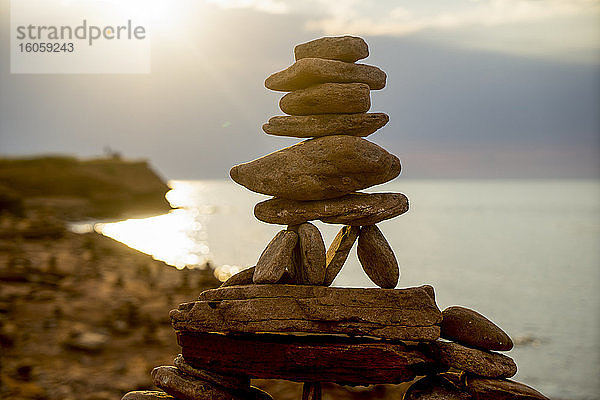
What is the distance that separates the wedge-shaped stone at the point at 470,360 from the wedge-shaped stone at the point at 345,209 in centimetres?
273

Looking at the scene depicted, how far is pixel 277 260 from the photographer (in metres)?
10.8

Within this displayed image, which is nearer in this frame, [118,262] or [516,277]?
[118,262]

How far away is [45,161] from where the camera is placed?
95.6 meters

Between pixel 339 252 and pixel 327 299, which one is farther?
pixel 339 252

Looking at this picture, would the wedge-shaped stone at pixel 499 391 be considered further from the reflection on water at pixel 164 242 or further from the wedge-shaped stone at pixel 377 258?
the reflection on water at pixel 164 242

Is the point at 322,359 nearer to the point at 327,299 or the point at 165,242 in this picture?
the point at 327,299

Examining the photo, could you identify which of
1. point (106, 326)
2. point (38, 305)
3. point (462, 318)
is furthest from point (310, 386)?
point (38, 305)

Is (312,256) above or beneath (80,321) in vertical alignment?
above

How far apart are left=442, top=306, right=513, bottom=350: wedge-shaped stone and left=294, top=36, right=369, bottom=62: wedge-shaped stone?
5.54 meters

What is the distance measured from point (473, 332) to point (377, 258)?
2318 mm

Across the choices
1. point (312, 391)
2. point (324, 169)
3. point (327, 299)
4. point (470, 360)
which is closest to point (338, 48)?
point (324, 169)

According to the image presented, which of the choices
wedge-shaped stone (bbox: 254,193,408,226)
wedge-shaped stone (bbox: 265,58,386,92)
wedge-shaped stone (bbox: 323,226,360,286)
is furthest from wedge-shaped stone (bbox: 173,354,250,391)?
wedge-shaped stone (bbox: 265,58,386,92)

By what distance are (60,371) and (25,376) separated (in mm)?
1029

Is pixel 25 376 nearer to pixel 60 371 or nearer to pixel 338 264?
pixel 60 371
